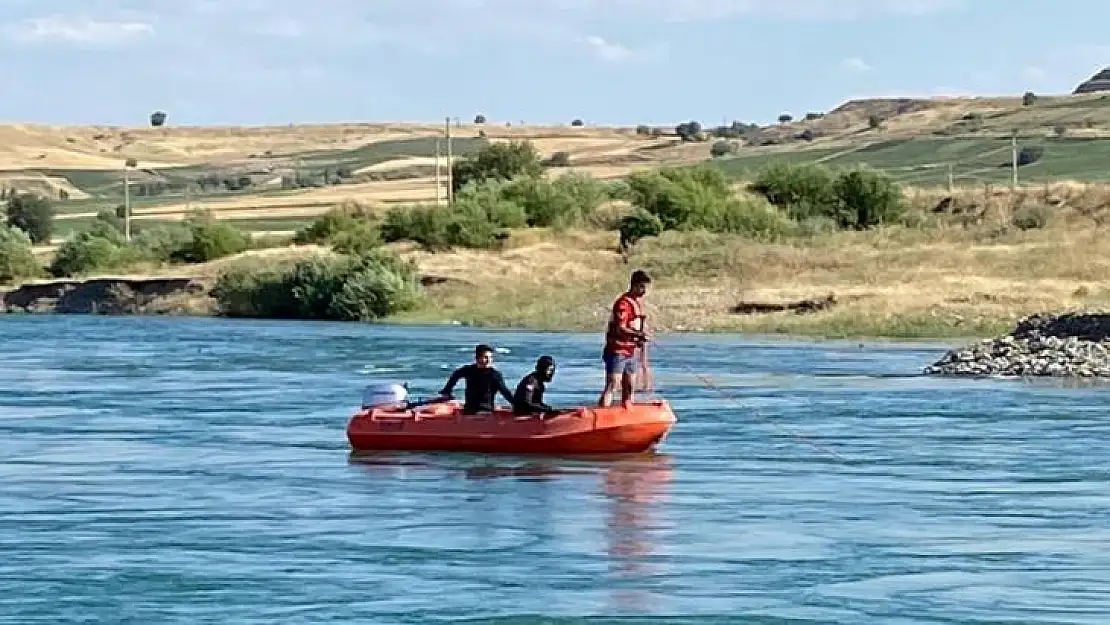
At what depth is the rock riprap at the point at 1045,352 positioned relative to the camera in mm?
41531

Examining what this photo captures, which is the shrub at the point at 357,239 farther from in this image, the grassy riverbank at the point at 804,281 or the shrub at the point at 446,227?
the grassy riverbank at the point at 804,281

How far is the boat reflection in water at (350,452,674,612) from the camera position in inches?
813

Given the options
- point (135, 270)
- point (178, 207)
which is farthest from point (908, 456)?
point (178, 207)

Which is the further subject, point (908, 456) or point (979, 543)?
point (908, 456)

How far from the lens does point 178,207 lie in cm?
12606

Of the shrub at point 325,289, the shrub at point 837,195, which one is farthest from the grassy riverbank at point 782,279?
the shrub at point 837,195

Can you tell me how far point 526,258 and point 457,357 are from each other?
77.3 ft

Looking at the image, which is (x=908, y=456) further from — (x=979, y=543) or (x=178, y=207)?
(x=178, y=207)

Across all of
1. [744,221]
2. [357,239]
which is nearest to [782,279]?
[744,221]

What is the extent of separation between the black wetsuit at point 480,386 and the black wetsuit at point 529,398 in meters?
0.12

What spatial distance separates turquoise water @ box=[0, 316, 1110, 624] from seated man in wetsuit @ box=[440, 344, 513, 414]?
0.61 metres

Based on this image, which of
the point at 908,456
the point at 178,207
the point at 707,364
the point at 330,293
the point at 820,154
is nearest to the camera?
the point at 908,456

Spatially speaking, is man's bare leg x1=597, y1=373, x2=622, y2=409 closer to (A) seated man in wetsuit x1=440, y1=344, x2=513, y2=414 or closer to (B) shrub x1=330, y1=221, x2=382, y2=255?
(A) seated man in wetsuit x1=440, y1=344, x2=513, y2=414

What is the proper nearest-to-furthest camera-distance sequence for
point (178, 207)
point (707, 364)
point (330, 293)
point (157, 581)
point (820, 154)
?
point (157, 581) < point (707, 364) < point (330, 293) < point (178, 207) < point (820, 154)
